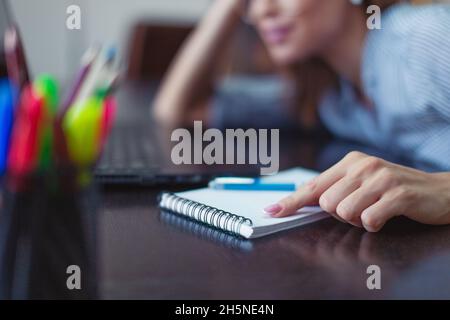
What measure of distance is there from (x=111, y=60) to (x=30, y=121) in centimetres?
21

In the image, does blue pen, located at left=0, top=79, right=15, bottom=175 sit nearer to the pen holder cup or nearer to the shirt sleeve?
the pen holder cup

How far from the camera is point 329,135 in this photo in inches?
38.5

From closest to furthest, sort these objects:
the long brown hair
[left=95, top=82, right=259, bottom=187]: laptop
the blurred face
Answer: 1. [left=95, top=82, right=259, bottom=187]: laptop
2. the blurred face
3. the long brown hair

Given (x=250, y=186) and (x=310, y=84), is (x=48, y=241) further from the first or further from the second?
(x=310, y=84)

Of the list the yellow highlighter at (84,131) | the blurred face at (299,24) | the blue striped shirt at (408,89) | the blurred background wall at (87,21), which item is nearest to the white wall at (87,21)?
the blurred background wall at (87,21)

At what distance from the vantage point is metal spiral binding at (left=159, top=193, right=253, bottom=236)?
449 millimetres

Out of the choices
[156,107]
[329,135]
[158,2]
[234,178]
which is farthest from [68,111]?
[158,2]

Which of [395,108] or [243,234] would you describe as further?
[395,108]

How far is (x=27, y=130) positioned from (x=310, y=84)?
2.21 ft

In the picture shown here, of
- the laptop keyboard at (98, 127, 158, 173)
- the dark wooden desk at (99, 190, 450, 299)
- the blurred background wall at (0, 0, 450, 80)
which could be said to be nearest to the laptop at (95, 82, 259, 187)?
the laptop keyboard at (98, 127, 158, 173)

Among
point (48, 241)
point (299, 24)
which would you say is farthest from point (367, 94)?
point (48, 241)

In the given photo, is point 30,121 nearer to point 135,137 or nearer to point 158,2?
point 135,137

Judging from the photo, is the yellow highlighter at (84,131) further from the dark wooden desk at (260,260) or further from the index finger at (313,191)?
the index finger at (313,191)

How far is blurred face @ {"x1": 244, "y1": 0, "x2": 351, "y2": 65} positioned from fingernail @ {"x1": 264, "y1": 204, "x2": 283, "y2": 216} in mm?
471
